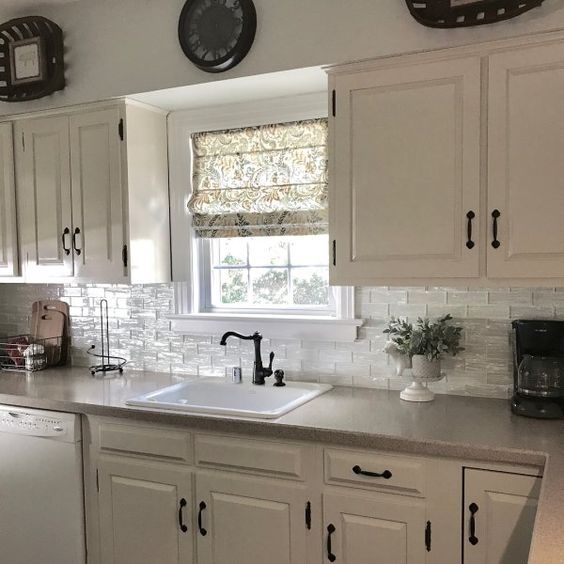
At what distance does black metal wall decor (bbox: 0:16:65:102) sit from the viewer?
2857 millimetres

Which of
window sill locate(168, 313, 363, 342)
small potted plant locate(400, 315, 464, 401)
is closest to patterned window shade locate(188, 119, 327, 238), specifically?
window sill locate(168, 313, 363, 342)

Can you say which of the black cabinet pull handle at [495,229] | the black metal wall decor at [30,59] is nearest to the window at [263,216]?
the black metal wall decor at [30,59]

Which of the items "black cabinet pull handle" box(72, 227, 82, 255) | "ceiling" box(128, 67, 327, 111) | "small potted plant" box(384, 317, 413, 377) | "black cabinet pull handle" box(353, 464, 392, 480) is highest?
"ceiling" box(128, 67, 327, 111)

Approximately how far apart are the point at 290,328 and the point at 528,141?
127 cm

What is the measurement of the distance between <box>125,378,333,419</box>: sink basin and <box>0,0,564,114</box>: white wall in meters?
1.29

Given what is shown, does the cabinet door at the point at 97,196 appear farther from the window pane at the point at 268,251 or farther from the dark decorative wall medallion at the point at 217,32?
the window pane at the point at 268,251

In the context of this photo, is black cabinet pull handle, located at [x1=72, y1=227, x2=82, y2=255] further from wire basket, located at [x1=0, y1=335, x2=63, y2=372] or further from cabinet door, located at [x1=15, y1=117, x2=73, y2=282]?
wire basket, located at [x1=0, y1=335, x2=63, y2=372]

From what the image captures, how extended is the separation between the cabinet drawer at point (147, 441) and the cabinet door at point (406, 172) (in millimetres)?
848

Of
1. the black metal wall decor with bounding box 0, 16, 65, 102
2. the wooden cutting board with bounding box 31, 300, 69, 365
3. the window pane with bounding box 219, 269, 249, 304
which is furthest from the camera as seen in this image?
the wooden cutting board with bounding box 31, 300, 69, 365

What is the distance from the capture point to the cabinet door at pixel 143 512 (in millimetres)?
2377

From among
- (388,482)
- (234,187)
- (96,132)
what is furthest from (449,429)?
(96,132)

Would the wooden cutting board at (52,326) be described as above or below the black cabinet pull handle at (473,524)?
above

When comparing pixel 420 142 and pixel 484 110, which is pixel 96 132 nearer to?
pixel 420 142

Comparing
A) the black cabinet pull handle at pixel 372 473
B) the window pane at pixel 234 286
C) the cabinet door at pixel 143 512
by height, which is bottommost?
the cabinet door at pixel 143 512
